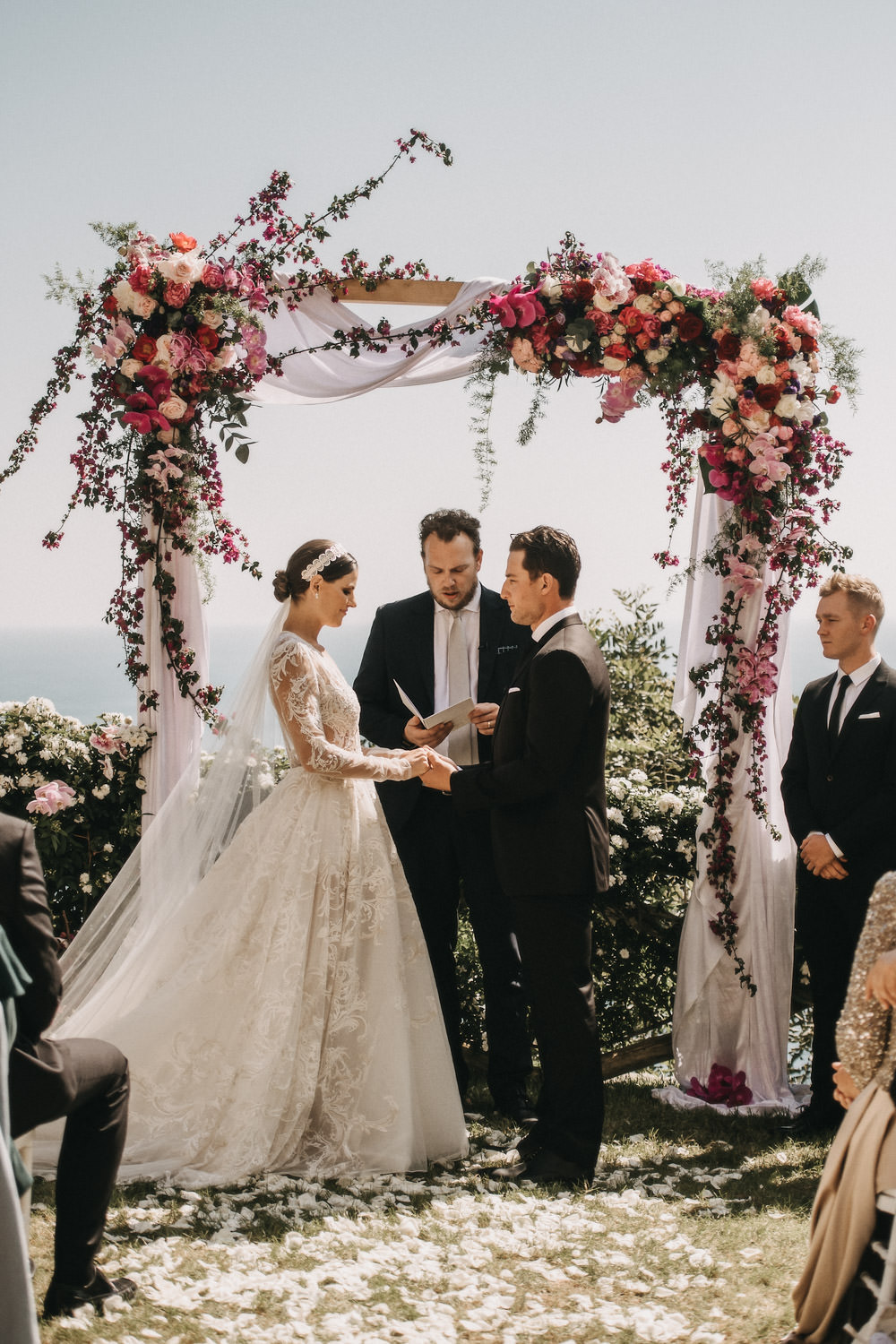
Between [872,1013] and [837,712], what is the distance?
2214mm

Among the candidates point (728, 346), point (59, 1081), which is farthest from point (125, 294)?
point (59, 1081)

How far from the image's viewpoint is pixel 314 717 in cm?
441

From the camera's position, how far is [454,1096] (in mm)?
4375

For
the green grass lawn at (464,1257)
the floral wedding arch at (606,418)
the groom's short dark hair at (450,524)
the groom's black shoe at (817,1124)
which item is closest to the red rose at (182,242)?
the floral wedding arch at (606,418)

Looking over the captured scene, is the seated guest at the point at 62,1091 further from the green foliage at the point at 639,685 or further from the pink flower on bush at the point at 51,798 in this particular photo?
the green foliage at the point at 639,685

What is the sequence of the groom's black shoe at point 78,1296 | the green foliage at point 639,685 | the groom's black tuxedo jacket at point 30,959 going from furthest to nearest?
the green foliage at point 639,685, the groom's black shoe at point 78,1296, the groom's black tuxedo jacket at point 30,959

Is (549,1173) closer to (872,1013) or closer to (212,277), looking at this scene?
(872,1013)

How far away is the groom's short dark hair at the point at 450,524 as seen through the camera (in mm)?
5035

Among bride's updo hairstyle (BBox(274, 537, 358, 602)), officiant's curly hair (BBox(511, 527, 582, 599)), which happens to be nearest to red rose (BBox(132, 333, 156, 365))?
bride's updo hairstyle (BBox(274, 537, 358, 602))

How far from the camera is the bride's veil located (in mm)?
4480

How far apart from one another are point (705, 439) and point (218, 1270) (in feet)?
12.7

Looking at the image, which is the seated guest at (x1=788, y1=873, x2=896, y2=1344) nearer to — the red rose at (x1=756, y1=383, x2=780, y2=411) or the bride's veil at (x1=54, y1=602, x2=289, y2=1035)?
the bride's veil at (x1=54, y1=602, x2=289, y2=1035)

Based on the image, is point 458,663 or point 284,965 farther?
point 458,663

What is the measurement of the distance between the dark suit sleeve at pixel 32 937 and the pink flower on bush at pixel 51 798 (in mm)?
2814
